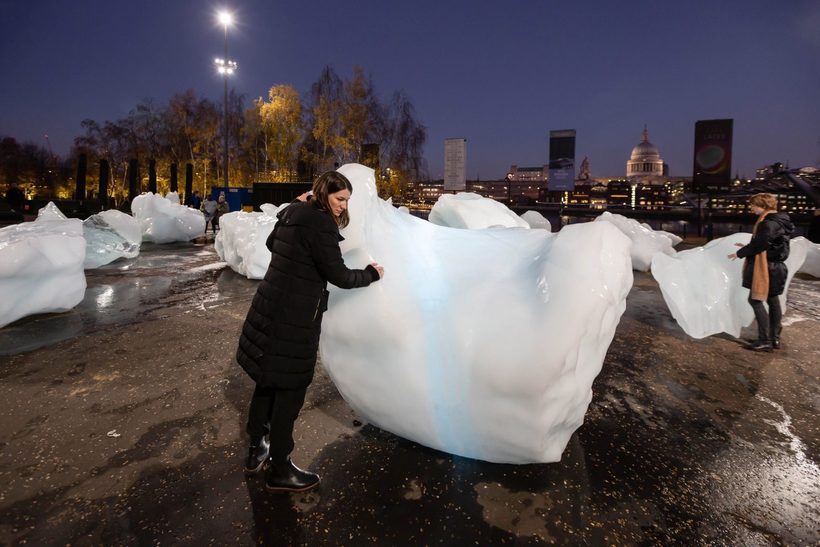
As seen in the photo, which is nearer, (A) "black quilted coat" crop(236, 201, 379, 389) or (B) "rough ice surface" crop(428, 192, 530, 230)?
(A) "black quilted coat" crop(236, 201, 379, 389)

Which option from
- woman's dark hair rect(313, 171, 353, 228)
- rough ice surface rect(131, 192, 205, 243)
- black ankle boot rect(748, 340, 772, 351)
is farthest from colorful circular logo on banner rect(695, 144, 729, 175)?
woman's dark hair rect(313, 171, 353, 228)

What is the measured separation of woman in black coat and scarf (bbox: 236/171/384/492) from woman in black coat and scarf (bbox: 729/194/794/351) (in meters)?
4.90

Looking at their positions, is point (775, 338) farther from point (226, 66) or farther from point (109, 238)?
point (226, 66)

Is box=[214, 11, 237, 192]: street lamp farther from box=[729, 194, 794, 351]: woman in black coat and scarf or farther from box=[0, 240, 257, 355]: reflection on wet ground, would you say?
box=[729, 194, 794, 351]: woman in black coat and scarf

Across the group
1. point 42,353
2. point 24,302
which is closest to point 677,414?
point 42,353

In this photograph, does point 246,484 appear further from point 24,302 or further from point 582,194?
point 582,194

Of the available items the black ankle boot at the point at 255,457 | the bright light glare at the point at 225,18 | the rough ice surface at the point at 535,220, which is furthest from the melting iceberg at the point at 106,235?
the bright light glare at the point at 225,18

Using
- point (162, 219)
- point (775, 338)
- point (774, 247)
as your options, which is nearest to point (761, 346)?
point (775, 338)

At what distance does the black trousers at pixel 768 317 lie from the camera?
5.23m

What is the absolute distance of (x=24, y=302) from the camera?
223 inches

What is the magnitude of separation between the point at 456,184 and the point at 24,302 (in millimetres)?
14073

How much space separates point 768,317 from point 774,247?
2.84 ft

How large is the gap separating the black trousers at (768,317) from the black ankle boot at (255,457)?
219 inches

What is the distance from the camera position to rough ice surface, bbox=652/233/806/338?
18.4ft
